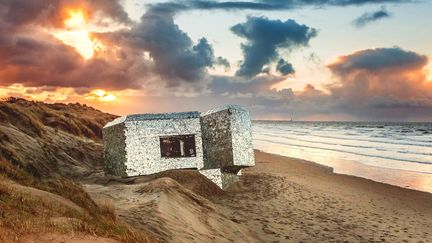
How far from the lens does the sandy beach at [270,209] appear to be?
1194 centimetres

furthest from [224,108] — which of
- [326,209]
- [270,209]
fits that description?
[326,209]

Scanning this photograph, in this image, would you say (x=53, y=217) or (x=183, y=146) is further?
(x=183, y=146)

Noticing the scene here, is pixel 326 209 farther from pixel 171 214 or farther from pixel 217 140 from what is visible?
pixel 171 214

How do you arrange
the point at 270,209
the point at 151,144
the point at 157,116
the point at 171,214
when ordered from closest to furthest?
the point at 171,214, the point at 270,209, the point at 151,144, the point at 157,116

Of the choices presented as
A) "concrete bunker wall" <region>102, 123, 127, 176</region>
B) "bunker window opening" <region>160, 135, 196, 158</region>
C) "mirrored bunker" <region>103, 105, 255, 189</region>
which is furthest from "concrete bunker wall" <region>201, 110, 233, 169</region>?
"concrete bunker wall" <region>102, 123, 127, 176</region>

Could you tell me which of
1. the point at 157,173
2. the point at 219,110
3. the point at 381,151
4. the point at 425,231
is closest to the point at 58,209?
the point at 157,173

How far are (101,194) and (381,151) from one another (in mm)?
40674

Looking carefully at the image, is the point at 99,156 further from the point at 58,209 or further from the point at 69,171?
the point at 58,209

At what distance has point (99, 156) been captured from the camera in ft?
92.8

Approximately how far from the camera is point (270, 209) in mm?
18047

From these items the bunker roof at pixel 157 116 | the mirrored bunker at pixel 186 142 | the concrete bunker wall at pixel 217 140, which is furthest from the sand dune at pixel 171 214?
the concrete bunker wall at pixel 217 140

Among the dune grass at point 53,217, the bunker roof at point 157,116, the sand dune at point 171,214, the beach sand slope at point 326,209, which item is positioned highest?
the bunker roof at point 157,116

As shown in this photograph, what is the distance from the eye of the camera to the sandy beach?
11.9 meters

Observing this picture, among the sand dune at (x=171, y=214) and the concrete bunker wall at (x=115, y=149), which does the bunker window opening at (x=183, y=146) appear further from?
the sand dune at (x=171, y=214)
